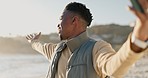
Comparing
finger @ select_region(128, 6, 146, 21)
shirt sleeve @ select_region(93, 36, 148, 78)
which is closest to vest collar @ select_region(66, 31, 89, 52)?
shirt sleeve @ select_region(93, 36, 148, 78)

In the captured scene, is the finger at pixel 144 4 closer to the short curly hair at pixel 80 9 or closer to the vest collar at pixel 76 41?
the vest collar at pixel 76 41

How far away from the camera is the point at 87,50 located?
2.51 m

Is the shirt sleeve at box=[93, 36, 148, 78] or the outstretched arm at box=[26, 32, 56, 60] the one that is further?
the outstretched arm at box=[26, 32, 56, 60]

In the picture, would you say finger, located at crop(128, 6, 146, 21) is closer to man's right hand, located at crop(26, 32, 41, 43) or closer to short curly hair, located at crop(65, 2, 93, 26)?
short curly hair, located at crop(65, 2, 93, 26)

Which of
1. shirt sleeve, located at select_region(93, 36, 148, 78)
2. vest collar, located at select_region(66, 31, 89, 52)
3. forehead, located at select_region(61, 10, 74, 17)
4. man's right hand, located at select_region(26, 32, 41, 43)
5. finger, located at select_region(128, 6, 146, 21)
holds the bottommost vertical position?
man's right hand, located at select_region(26, 32, 41, 43)

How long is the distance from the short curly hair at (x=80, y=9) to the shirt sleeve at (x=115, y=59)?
510 mm

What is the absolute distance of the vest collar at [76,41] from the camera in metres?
2.72

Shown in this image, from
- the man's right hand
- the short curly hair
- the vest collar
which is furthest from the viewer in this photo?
the man's right hand

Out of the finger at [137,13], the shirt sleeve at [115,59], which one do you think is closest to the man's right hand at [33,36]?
the shirt sleeve at [115,59]

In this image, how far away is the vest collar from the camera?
2725 millimetres

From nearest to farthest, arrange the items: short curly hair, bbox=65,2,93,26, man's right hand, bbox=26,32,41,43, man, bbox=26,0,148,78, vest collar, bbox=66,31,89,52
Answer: man, bbox=26,0,148,78 → vest collar, bbox=66,31,89,52 → short curly hair, bbox=65,2,93,26 → man's right hand, bbox=26,32,41,43

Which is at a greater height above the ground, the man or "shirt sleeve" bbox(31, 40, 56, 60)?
the man

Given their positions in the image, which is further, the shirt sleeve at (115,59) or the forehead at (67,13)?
the forehead at (67,13)

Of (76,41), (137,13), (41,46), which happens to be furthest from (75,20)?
(137,13)
